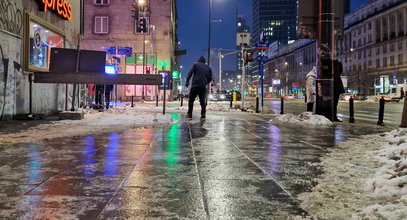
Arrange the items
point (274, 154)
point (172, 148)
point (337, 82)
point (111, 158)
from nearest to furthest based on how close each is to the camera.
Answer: point (111, 158), point (274, 154), point (172, 148), point (337, 82)

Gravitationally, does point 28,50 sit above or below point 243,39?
below

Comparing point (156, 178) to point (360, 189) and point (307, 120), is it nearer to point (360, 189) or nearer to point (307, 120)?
point (360, 189)

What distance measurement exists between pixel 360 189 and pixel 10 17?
35.3ft

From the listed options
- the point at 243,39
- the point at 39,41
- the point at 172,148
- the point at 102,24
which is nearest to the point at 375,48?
the point at 102,24

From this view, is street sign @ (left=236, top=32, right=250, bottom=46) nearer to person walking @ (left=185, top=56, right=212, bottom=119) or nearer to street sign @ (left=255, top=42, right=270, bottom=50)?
street sign @ (left=255, top=42, right=270, bottom=50)

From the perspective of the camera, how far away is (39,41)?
1351cm

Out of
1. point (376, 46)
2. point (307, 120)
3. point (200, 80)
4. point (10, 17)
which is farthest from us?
point (376, 46)

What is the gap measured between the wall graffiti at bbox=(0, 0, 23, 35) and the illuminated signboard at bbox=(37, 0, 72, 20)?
1.40m

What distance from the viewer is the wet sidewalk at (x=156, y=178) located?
122 inches

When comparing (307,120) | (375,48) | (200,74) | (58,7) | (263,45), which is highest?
(375,48)

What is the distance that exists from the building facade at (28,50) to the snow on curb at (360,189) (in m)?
9.31

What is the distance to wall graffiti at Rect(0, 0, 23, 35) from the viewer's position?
1061 cm

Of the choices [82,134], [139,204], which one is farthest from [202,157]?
[82,134]

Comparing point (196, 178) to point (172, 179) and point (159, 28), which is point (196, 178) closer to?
point (172, 179)
